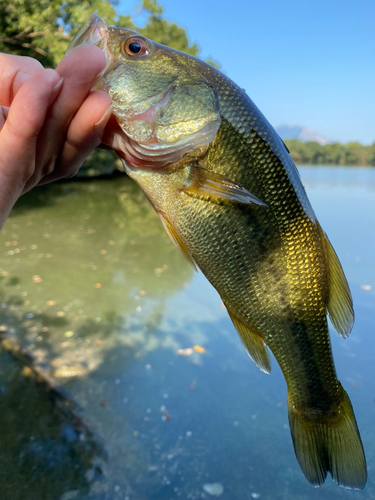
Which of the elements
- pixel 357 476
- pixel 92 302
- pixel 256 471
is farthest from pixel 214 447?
pixel 92 302

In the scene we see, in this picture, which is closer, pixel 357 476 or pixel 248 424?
pixel 357 476

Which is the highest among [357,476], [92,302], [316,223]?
[316,223]

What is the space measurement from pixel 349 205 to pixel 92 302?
11.2m

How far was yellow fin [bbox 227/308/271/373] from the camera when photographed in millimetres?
1480

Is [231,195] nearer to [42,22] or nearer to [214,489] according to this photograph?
[214,489]

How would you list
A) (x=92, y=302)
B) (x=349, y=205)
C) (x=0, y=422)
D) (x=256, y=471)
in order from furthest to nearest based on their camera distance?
1. (x=349, y=205)
2. (x=92, y=302)
3. (x=0, y=422)
4. (x=256, y=471)

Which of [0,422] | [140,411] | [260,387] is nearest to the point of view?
[0,422]

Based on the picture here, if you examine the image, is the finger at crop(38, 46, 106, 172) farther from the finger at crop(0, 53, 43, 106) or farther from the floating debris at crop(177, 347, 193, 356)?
the floating debris at crop(177, 347, 193, 356)

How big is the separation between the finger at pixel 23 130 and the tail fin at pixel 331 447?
4.77ft

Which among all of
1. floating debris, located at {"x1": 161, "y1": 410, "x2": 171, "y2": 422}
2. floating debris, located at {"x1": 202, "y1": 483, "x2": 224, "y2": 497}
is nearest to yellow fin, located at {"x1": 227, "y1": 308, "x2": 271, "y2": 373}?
floating debris, located at {"x1": 202, "y1": 483, "x2": 224, "y2": 497}

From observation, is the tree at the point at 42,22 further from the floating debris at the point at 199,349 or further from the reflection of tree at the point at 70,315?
the floating debris at the point at 199,349

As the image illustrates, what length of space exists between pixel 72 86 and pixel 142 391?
3029 millimetres

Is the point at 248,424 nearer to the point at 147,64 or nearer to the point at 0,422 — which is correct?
the point at 0,422

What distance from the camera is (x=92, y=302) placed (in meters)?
5.07
